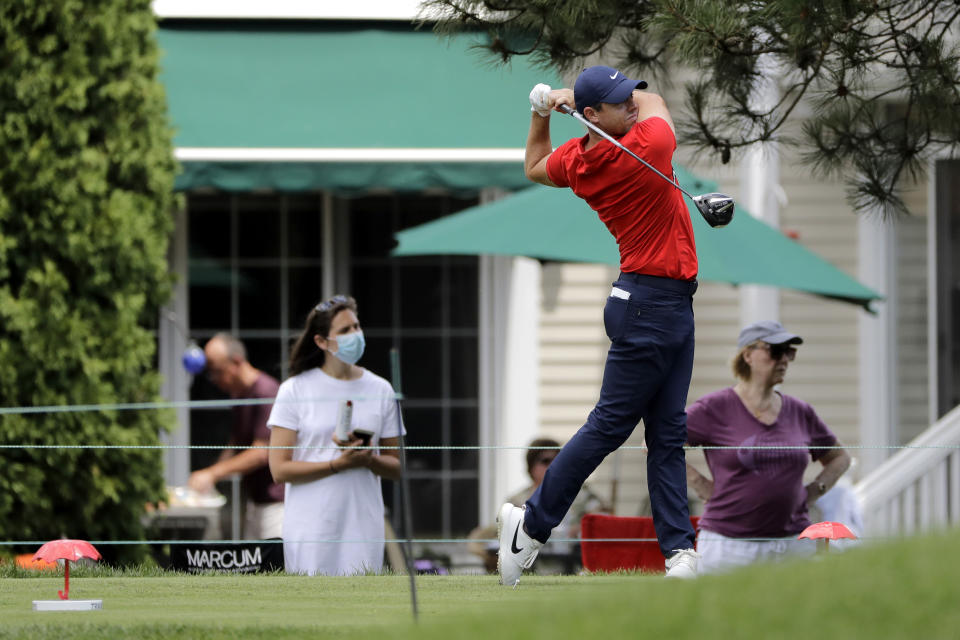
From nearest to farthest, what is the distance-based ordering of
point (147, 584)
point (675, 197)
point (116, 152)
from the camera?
point (675, 197)
point (147, 584)
point (116, 152)

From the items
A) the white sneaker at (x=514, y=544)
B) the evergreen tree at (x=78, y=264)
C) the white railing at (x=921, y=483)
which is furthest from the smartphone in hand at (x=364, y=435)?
the white railing at (x=921, y=483)

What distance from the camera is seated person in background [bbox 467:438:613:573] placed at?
340 inches

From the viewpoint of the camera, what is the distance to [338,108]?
11.3 metres

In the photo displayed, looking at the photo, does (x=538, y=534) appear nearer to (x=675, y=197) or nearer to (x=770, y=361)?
(x=675, y=197)

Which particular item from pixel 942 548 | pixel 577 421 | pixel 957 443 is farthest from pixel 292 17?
pixel 942 548

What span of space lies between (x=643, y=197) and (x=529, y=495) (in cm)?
328

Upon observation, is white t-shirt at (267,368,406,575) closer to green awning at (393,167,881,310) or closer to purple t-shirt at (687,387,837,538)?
purple t-shirt at (687,387,837,538)

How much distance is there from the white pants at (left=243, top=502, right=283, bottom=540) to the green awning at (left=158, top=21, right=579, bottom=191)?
11.3 feet

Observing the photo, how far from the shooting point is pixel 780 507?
6.93 metres

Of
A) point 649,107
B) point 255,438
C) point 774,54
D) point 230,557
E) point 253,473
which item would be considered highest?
point 774,54

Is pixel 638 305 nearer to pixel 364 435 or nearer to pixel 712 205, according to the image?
pixel 712 205

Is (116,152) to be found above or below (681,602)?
above

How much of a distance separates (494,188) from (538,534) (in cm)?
552

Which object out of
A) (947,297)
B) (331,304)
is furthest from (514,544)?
(947,297)
